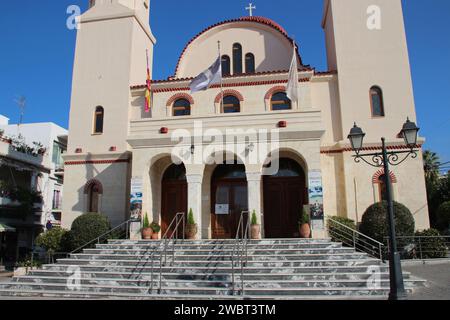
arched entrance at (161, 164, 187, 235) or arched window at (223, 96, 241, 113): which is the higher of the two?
arched window at (223, 96, 241, 113)

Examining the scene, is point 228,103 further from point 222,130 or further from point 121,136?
point 121,136

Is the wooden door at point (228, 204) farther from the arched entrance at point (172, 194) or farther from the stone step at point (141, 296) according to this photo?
the stone step at point (141, 296)

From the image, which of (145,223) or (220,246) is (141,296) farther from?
(145,223)

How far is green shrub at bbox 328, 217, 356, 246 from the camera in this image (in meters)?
15.3

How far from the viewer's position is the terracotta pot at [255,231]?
49.3ft

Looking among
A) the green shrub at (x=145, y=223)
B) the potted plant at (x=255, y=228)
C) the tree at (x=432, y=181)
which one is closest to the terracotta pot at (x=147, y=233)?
the green shrub at (x=145, y=223)

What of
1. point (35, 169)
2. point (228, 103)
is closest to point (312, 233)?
point (228, 103)

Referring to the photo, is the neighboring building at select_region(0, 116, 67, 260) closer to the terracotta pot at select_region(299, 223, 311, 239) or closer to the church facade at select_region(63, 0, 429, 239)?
the church facade at select_region(63, 0, 429, 239)

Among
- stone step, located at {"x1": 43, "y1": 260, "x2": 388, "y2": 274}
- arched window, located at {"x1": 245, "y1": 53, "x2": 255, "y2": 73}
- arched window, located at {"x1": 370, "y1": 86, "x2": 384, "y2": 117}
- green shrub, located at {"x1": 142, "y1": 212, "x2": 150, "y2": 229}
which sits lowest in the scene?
stone step, located at {"x1": 43, "y1": 260, "x2": 388, "y2": 274}

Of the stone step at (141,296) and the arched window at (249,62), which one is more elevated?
the arched window at (249,62)

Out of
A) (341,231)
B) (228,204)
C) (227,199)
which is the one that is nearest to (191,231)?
(228,204)

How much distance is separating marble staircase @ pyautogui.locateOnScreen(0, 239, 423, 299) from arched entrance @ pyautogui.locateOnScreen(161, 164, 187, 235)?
4.28 metres

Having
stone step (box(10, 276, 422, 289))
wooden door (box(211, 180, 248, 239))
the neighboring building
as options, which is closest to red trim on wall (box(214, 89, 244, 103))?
wooden door (box(211, 180, 248, 239))

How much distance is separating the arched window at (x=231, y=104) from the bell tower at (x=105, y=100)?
16.5ft
